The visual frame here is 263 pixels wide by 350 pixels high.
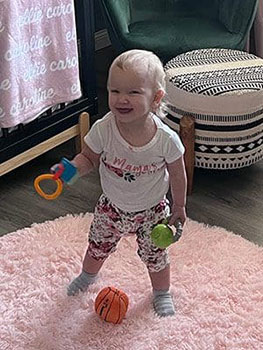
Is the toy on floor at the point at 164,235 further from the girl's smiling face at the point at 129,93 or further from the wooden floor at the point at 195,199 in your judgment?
the wooden floor at the point at 195,199

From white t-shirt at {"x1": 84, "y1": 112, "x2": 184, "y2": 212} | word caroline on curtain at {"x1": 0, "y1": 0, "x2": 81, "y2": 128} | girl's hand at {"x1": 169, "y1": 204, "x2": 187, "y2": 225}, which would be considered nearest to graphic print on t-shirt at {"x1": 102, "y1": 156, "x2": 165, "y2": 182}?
white t-shirt at {"x1": 84, "y1": 112, "x2": 184, "y2": 212}

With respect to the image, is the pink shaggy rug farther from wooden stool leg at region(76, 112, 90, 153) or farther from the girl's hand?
wooden stool leg at region(76, 112, 90, 153)

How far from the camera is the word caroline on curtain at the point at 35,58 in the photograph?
1.97 meters

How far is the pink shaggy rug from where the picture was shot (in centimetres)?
168

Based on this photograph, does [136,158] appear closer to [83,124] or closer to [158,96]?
[158,96]

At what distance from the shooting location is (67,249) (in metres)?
1.99

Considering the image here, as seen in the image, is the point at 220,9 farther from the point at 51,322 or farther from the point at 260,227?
the point at 51,322

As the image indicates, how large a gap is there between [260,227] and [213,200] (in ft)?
0.71

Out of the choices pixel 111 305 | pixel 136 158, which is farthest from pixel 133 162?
pixel 111 305

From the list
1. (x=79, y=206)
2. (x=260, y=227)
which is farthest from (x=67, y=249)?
(x=260, y=227)

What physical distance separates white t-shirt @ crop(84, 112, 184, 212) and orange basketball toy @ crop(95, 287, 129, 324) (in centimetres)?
25

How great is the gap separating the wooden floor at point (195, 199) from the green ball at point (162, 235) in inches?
22.5

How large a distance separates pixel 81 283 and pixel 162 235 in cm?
37

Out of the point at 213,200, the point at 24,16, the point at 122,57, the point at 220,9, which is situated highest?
the point at 122,57
